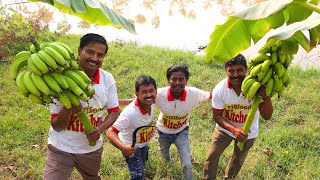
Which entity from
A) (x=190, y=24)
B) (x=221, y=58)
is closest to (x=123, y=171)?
(x=221, y=58)

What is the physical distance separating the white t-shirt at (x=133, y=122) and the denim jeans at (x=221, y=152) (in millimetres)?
692

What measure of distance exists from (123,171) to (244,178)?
52.9 inches

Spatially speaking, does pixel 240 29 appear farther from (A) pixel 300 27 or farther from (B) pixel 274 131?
(B) pixel 274 131

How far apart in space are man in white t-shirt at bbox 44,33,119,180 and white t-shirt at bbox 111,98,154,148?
15.2 inches

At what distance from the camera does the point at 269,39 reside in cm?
238

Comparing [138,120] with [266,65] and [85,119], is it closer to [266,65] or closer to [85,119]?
[85,119]

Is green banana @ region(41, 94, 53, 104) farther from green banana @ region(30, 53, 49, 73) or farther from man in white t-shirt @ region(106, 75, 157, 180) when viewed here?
man in white t-shirt @ region(106, 75, 157, 180)

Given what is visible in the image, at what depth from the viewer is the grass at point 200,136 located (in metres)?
4.16

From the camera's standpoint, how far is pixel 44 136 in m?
5.06

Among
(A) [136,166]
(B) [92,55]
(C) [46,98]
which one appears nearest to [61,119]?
(C) [46,98]

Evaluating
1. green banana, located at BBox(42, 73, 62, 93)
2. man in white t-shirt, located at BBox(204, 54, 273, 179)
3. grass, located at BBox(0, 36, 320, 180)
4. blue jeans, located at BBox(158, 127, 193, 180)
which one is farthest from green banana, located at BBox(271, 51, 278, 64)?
grass, located at BBox(0, 36, 320, 180)

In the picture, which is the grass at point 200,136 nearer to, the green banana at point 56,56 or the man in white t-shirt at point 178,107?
the man in white t-shirt at point 178,107

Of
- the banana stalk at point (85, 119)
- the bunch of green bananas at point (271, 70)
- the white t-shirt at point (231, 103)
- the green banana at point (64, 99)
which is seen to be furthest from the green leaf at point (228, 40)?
the green banana at point (64, 99)

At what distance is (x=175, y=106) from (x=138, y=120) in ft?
1.46
